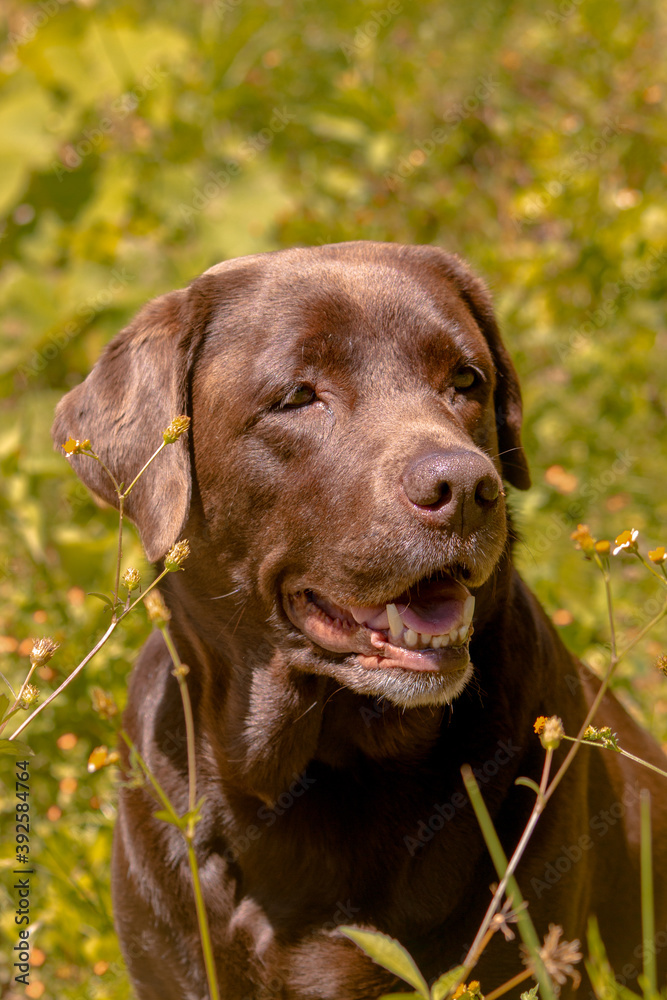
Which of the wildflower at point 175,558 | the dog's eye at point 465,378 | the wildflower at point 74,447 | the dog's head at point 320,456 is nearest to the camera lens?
the wildflower at point 175,558

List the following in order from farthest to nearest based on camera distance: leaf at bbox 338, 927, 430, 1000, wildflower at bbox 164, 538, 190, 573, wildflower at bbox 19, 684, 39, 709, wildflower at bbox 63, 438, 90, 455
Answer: wildflower at bbox 63, 438, 90, 455
wildflower at bbox 164, 538, 190, 573
wildflower at bbox 19, 684, 39, 709
leaf at bbox 338, 927, 430, 1000

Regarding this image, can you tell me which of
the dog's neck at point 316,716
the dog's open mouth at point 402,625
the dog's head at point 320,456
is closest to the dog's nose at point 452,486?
the dog's head at point 320,456

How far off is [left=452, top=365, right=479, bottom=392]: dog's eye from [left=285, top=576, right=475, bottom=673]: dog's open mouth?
20.8 inches

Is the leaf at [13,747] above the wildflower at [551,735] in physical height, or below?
above

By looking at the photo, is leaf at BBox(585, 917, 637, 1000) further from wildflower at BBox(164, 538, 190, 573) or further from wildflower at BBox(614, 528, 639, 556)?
wildflower at BBox(164, 538, 190, 573)

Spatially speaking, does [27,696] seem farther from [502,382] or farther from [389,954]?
[502,382]

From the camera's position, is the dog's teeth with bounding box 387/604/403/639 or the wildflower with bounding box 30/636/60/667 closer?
the wildflower with bounding box 30/636/60/667

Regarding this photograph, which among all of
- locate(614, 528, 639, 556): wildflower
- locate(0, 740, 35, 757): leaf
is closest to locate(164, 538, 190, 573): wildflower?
locate(0, 740, 35, 757): leaf

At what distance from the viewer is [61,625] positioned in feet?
11.9

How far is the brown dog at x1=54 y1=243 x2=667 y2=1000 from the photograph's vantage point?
2.23m

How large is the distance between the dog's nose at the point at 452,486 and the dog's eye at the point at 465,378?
514mm

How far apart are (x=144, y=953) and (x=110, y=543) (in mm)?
1880

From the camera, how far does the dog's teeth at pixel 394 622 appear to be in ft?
7.24

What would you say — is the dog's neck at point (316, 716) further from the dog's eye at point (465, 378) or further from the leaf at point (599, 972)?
the leaf at point (599, 972)
